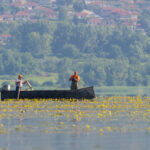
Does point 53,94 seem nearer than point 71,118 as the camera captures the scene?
No

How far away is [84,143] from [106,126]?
6.46 meters

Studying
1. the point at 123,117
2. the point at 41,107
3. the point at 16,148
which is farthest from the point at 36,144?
the point at 41,107

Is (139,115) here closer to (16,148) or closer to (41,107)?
(41,107)

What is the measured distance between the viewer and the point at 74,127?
3925cm

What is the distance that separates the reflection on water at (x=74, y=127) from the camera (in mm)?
33156

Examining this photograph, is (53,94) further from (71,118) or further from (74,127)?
(74,127)

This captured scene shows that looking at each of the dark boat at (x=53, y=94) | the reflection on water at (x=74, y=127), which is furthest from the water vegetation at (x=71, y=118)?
the dark boat at (x=53, y=94)

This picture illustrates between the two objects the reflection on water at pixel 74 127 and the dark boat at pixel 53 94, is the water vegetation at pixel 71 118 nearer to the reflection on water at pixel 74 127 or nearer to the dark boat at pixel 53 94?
the reflection on water at pixel 74 127

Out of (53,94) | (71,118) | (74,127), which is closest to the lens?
(74,127)

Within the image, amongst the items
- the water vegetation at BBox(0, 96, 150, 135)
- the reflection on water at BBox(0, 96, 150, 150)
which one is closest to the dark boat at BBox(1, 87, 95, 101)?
the water vegetation at BBox(0, 96, 150, 135)

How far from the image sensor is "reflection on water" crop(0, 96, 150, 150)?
33.2 m

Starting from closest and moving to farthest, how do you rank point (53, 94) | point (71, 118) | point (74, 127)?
1. point (74, 127)
2. point (71, 118)
3. point (53, 94)

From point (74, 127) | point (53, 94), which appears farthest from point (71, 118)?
point (53, 94)

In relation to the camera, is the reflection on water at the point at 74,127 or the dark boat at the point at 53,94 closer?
the reflection on water at the point at 74,127
